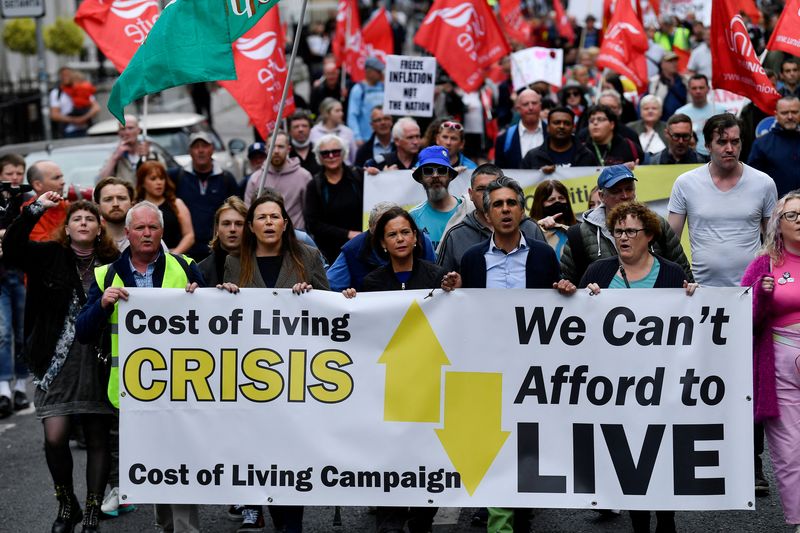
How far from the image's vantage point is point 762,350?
6418mm

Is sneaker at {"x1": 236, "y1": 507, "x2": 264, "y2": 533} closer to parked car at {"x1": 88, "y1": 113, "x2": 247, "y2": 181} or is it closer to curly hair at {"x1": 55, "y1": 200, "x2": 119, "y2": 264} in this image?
curly hair at {"x1": 55, "y1": 200, "x2": 119, "y2": 264}

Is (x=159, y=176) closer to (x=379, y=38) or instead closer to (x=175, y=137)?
(x=175, y=137)

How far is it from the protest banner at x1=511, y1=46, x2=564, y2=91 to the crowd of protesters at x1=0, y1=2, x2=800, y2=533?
619 cm

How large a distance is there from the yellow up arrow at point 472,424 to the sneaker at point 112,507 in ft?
7.44

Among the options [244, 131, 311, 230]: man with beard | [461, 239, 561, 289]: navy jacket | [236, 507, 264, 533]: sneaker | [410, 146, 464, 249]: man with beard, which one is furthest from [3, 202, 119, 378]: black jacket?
[244, 131, 311, 230]: man with beard

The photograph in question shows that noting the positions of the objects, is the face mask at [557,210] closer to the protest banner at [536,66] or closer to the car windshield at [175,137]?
the protest banner at [536,66]

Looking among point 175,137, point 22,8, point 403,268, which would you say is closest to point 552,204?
point 403,268

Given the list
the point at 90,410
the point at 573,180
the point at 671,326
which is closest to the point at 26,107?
the point at 573,180

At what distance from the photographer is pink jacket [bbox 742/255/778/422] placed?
634cm

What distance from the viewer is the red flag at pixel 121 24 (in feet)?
37.6

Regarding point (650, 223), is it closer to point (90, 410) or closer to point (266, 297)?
point (266, 297)

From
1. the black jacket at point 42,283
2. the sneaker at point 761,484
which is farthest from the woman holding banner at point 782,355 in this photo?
the black jacket at point 42,283

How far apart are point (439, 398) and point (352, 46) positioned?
12059mm

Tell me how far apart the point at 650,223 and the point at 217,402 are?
220 centimetres
